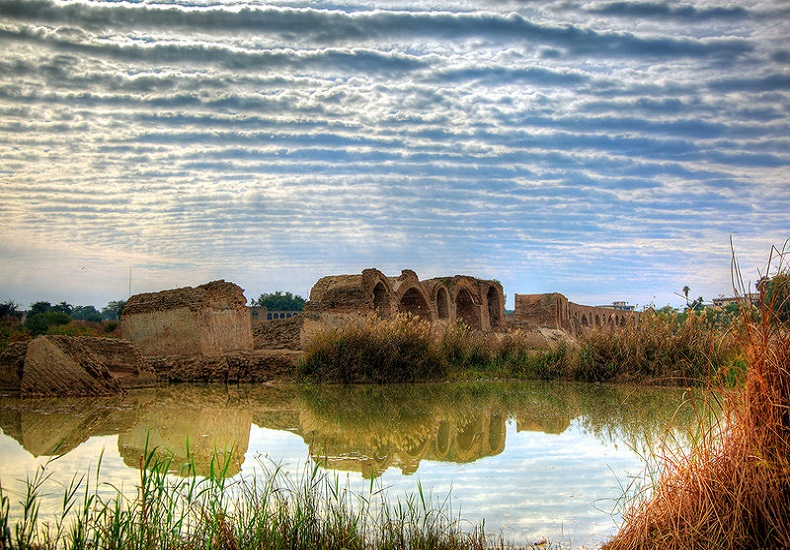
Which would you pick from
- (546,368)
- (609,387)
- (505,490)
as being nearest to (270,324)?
(546,368)

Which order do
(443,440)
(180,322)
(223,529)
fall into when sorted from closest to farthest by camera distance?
(223,529)
(443,440)
(180,322)

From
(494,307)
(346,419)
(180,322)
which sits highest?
(494,307)

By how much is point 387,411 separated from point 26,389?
6492mm

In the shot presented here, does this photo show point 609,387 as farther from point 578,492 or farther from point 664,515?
point 664,515

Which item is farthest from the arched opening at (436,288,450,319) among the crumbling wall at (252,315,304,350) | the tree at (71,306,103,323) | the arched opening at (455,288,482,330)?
the tree at (71,306,103,323)

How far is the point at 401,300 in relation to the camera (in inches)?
1070

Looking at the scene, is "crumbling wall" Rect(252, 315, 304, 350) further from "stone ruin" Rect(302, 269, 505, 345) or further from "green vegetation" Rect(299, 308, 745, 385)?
"green vegetation" Rect(299, 308, 745, 385)

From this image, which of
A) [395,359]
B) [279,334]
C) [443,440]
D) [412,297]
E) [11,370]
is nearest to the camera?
[443,440]

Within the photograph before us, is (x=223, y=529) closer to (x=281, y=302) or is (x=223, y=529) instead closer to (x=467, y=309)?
(x=467, y=309)

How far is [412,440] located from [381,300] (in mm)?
14893

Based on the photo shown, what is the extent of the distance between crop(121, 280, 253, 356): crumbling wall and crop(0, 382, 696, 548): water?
3.59 m

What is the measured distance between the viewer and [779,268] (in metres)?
5.11

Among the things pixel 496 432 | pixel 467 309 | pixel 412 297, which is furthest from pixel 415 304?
pixel 496 432

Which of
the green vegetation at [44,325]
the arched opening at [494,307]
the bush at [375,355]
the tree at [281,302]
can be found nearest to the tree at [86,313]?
the green vegetation at [44,325]
